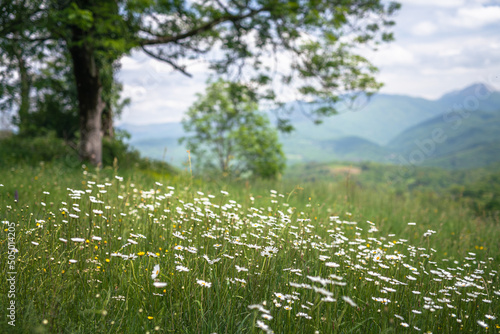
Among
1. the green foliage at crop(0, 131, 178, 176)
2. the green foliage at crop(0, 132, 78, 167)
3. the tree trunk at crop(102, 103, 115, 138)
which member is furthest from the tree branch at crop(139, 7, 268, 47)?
the tree trunk at crop(102, 103, 115, 138)

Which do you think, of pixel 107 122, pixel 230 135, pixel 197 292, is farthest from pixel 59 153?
pixel 230 135

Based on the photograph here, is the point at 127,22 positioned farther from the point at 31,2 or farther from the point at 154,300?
the point at 154,300

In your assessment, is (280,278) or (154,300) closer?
(154,300)

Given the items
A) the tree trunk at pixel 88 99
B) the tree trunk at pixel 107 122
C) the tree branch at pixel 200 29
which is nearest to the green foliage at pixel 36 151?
the tree trunk at pixel 88 99

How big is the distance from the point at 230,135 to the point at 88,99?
70.4 feet

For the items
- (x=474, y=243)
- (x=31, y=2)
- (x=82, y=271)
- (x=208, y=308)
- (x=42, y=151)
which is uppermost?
(x=31, y=2)

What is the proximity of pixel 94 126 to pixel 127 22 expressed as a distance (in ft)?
11.3

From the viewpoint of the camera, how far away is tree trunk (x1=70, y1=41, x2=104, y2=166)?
32.4 ft

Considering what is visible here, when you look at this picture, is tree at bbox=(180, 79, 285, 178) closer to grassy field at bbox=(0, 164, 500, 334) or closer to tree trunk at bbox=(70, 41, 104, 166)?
tree trunk at bbox=(70, 41, 104, 166)

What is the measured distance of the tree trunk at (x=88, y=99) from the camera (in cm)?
989

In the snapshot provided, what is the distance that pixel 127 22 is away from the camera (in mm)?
9508

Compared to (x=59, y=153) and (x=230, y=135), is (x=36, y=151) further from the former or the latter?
(x=230, y=135)

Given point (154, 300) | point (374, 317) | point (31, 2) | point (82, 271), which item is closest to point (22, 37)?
point (31, 2)

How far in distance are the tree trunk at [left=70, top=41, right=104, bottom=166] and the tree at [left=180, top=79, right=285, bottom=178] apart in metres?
19.6
